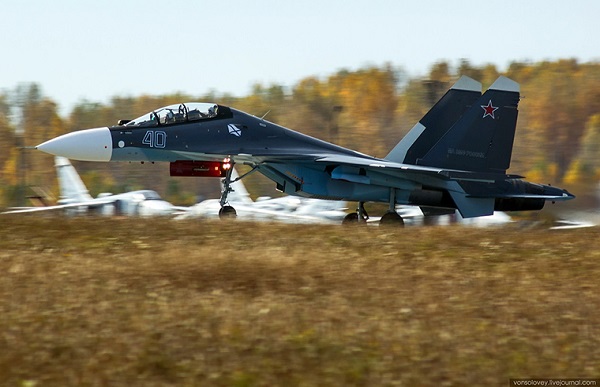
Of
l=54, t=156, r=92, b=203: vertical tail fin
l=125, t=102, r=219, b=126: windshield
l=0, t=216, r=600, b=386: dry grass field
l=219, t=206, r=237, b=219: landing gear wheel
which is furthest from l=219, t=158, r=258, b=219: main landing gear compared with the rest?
l=54, t=156, r=92, b=203: vertical tail fin

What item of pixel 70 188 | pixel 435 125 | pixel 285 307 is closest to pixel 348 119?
pixel 70 188

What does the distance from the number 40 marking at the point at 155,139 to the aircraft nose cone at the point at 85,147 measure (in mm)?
833

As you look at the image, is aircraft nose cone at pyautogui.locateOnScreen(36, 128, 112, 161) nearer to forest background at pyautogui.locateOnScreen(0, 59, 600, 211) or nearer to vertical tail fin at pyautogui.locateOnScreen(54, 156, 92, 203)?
vertical tail fin at pyautogui.locateOnScreen(54, 156, 92, 203)

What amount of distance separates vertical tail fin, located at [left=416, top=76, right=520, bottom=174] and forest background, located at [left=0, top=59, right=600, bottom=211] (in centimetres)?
4806

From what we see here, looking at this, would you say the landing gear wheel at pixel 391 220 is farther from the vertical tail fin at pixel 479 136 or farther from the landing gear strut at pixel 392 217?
the vertical tail fin at pixel 479 136

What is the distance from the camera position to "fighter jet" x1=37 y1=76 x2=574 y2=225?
22.7 metres

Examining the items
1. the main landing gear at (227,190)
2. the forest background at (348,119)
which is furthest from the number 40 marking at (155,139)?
the forest background at (348,119)

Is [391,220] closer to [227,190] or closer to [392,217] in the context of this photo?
[392,217]

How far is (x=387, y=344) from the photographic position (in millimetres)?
11219

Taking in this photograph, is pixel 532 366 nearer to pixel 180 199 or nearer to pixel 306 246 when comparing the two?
pixel 306 246

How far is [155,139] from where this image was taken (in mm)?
22656

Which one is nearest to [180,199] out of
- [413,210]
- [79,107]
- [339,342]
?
[79,107]

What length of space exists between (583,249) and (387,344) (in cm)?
730

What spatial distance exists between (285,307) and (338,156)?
1125 centimetres
